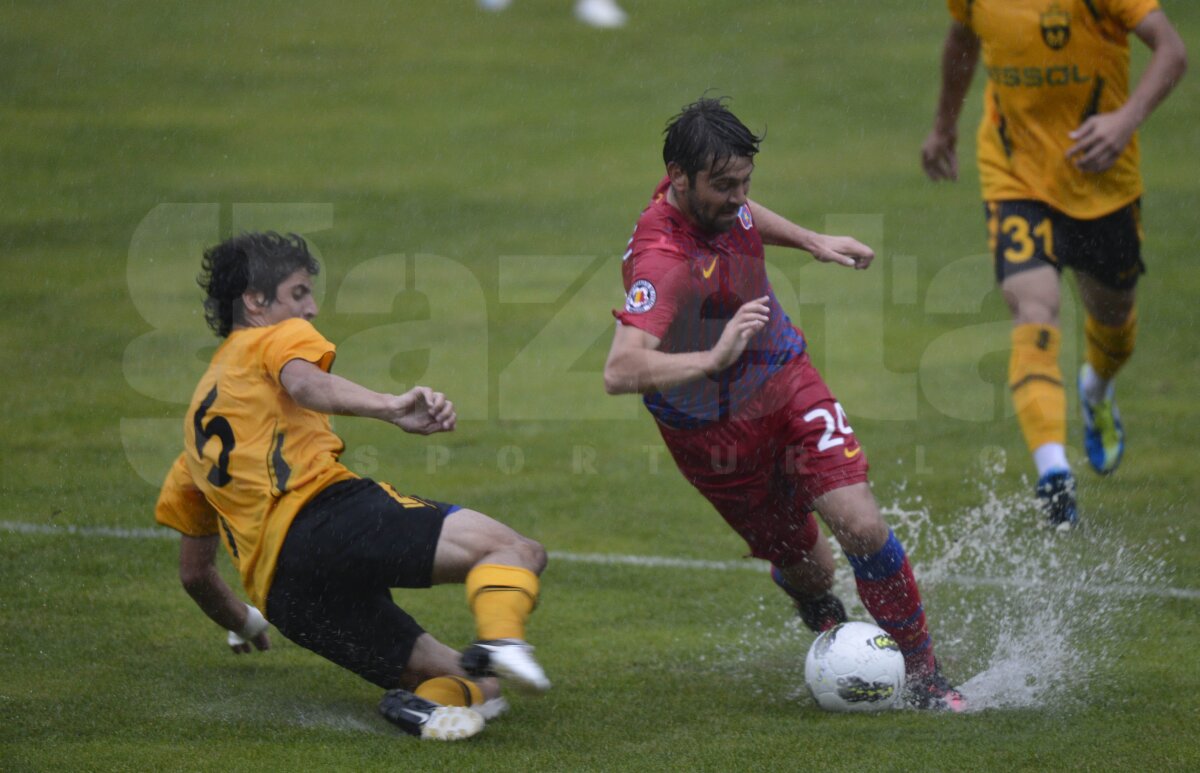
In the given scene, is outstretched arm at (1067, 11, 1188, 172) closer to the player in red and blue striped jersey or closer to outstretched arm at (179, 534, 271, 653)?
the player in red and blue striped jersey

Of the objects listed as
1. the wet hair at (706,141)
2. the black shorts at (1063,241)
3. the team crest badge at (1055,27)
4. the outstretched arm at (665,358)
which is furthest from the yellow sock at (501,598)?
the team crest badge at (1055,27)

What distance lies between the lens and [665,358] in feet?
14.4

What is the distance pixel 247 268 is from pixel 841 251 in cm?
207

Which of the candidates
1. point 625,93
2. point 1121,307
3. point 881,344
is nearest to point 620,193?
point 625,93

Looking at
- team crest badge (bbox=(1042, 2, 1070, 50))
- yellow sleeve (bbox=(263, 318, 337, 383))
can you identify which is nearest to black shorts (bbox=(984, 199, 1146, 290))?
team crest badge (bbox=(1042, 2, 1070, 50))

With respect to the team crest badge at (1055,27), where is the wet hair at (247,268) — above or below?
below

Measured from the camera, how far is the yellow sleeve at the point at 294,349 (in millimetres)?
4504

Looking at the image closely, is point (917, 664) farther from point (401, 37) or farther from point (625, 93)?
point (401, 37)

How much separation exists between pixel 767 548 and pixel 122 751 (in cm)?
229

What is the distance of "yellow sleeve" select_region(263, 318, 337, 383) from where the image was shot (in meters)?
4.50

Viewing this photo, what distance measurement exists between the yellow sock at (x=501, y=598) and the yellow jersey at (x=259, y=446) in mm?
619

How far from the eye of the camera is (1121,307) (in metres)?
7.16

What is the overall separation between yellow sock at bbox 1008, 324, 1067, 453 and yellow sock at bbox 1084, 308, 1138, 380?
863 mm

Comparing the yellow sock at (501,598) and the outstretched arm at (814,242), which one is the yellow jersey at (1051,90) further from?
the yellow sock at (501,598)
